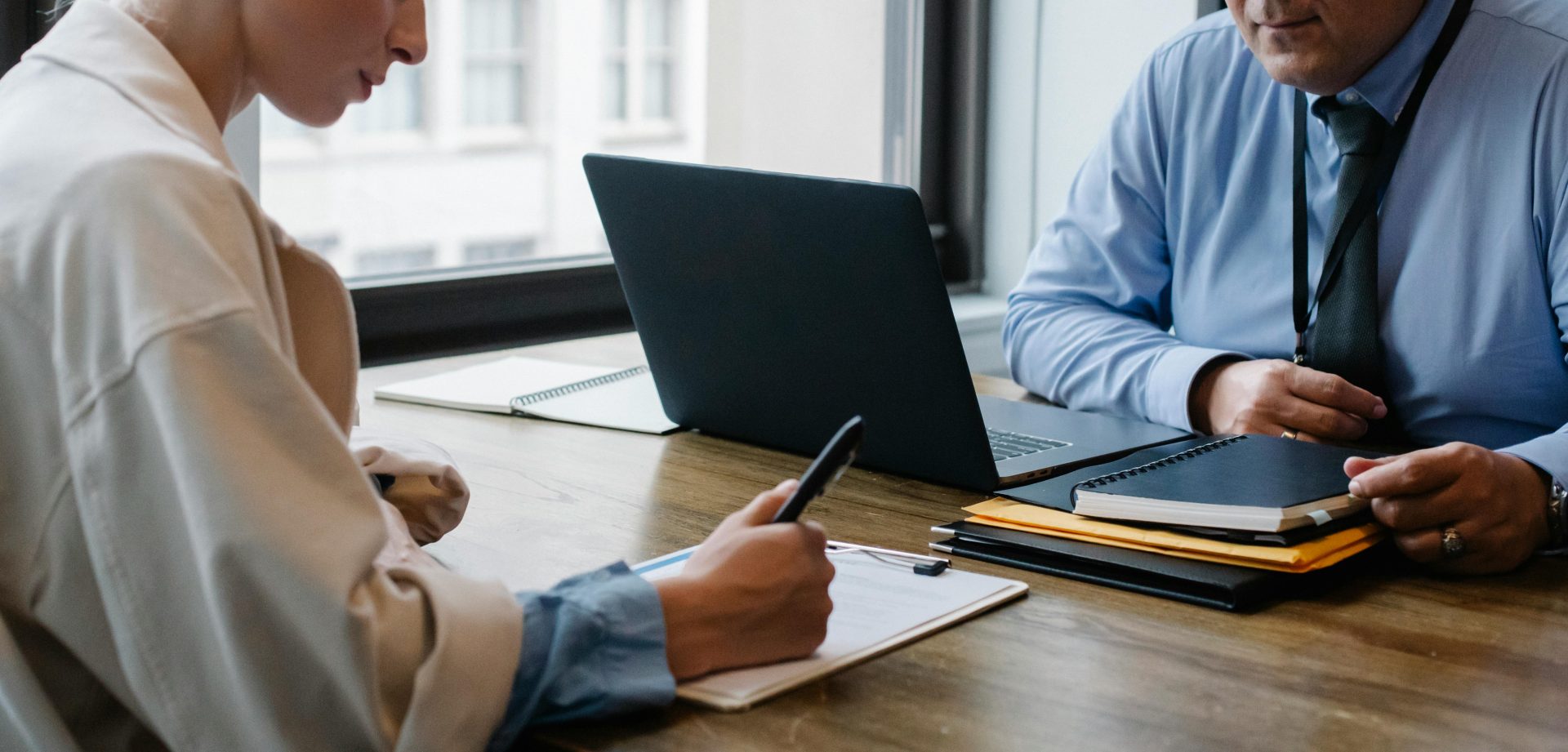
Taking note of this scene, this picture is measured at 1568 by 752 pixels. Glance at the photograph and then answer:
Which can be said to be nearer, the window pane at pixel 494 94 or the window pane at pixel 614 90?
the window pane at pixel 494 94

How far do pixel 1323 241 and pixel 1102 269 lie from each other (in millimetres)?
295

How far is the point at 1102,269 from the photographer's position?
190cm

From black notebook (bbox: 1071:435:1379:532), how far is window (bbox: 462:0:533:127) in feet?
5.13

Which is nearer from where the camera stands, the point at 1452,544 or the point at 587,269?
the point at 1452,544

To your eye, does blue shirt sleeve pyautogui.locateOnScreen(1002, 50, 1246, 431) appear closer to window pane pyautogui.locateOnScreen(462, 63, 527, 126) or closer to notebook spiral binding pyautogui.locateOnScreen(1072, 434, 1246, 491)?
notebook spiral binding pyautogui.locateOnScreen(1072, 434, 1246, 491)

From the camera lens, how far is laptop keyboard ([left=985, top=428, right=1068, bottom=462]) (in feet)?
4.57

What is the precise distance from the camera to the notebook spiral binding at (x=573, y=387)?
166 cm

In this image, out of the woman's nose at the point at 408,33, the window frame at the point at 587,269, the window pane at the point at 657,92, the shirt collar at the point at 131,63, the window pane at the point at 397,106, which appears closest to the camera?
the shirt collar at the point at 131,63

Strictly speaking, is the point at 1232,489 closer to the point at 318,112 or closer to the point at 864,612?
the point at 864,612

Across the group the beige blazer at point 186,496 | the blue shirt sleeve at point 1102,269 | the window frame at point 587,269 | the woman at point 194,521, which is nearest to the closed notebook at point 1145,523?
the blue shirt sleeve at point 1102,269

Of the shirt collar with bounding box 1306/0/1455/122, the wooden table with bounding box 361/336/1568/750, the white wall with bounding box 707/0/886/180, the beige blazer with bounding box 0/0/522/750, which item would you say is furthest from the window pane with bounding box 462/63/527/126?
the beige blazer with bounding box 0/0/522/750

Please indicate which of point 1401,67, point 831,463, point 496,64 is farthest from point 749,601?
point 496,64

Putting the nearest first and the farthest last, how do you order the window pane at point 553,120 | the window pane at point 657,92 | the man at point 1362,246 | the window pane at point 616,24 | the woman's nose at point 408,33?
the woman's nose at point 408,33 < the man at point 1362,246 < the window pane at point 553,120 < the window pane at point 616,24 < the window pane at point 657,92

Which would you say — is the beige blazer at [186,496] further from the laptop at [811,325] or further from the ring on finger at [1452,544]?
the ring on finger at [1452,544]
